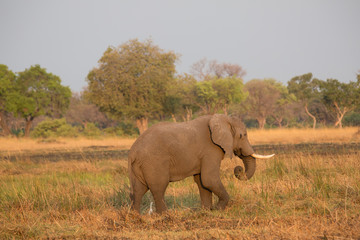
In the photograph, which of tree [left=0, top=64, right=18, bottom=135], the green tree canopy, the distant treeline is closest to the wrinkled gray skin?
the distant treeline

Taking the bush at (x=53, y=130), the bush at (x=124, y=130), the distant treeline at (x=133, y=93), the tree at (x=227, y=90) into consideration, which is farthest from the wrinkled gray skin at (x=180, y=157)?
the bush at (x=124, y=130)

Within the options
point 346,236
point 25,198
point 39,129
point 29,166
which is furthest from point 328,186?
point 39,129

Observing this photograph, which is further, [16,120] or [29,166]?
[16,120]

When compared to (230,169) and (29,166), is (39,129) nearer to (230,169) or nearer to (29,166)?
(29,166)

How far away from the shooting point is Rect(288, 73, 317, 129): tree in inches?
2115

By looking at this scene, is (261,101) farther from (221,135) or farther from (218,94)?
(221,135)

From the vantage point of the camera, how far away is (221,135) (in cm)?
703

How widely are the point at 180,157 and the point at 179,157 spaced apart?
17mm

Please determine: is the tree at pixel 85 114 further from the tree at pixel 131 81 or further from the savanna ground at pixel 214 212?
the savanna ground at pixel 214 212

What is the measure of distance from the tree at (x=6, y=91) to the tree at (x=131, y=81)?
8601 millimetres

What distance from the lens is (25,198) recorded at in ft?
24.9

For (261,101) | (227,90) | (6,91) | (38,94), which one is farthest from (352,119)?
(6,91)

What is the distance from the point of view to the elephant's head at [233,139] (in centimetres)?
702

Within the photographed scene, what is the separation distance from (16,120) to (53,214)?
55.2 metres
